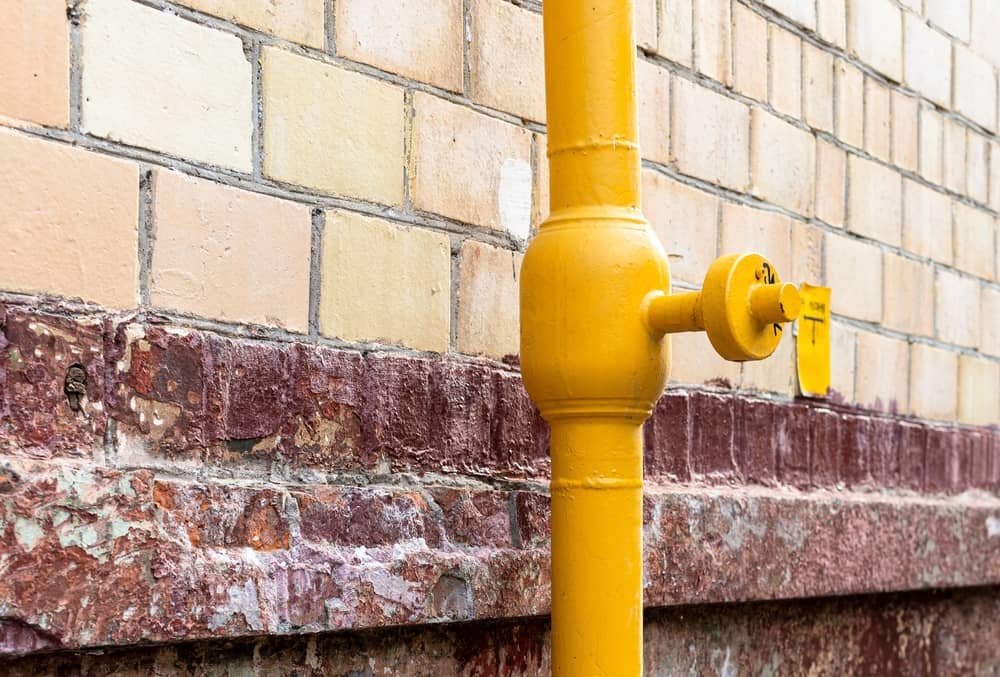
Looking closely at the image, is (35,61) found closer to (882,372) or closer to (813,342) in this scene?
(813,342)

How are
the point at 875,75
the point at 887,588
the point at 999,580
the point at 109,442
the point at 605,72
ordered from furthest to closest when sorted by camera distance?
the point at 999,580 → the point at 875,75 → the point at 887,588 → the point at 605,72 → the point at 109,442

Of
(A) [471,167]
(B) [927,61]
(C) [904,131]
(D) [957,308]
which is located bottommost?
(D) [957,308]

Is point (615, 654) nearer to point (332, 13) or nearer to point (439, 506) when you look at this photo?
point (439, 506)

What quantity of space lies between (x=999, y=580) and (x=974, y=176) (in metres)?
1.00

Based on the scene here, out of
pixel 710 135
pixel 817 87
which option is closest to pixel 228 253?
pixel 710 135

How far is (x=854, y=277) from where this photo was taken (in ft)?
9.46

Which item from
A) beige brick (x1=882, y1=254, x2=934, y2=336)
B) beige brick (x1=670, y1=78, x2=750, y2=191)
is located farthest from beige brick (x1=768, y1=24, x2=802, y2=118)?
beige brick (x1=882, y1=254, x2=934, y2=336)

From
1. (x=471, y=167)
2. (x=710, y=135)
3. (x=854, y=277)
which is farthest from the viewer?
(x=854, y=277)

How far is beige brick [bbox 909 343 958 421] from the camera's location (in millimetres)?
3130

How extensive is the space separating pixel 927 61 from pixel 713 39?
978 millimetres

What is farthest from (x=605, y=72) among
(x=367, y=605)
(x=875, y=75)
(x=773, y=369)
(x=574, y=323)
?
(x=875, y=75)

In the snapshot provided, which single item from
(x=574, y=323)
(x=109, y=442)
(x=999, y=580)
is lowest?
(x=999, y=580)

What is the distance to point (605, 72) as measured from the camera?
165 cm

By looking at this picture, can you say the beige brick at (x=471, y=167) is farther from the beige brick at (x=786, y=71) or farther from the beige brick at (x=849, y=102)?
the beige brick at (x=849, y=102)
